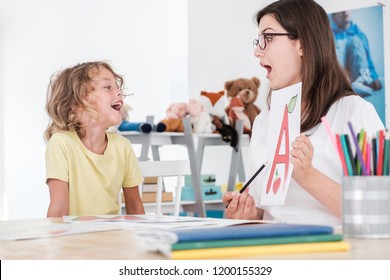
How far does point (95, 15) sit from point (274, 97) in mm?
5777

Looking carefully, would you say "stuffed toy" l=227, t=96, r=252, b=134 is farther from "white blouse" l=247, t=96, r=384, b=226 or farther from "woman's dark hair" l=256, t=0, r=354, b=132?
"white blouse" l=247, t=96, r=384, b=226

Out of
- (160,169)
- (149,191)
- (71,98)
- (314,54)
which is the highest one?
(314,54)

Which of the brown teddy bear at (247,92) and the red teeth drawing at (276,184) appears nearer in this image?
the red teeth drawing at (276,184)

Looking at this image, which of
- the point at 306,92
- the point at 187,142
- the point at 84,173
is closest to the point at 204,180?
the point at 187,142

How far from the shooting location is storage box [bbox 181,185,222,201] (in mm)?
4176

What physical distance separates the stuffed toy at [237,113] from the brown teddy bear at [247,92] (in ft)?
0.18

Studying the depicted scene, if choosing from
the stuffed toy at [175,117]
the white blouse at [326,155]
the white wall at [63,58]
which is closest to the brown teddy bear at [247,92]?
the stuffed toy at [175,117]

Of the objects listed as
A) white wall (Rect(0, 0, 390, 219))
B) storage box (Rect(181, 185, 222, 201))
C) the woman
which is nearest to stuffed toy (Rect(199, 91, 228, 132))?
storage box (Rect(181, 185, 222, 201))

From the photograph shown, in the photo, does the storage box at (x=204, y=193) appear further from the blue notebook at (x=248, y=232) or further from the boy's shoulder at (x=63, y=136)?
the blue notebook at (x=248, y=232)

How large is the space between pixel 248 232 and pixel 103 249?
0.62 feet

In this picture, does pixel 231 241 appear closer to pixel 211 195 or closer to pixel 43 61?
pixel 211 195

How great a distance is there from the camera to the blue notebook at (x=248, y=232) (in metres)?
0.69

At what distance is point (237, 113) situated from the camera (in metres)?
4.74

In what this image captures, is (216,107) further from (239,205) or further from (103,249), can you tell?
(103,249)
